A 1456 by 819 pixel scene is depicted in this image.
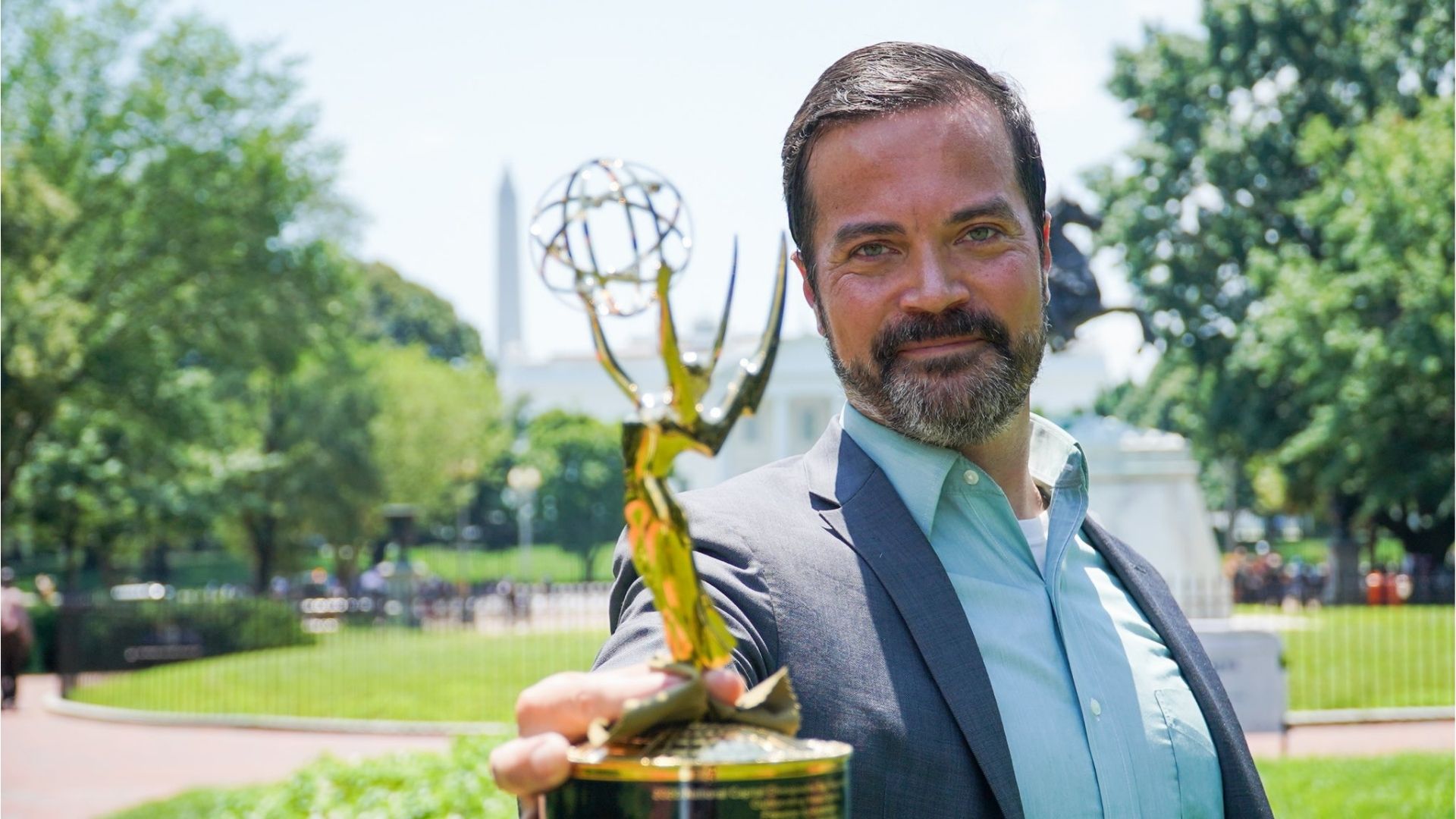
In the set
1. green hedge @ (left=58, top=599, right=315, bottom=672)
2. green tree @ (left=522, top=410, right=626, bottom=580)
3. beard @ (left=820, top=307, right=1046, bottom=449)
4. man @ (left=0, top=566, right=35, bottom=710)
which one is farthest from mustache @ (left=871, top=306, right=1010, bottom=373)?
green tree @ (left=522, top=410, right=626, bottom=580)

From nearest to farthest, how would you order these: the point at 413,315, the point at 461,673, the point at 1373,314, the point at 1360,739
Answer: the point at 1360,739, the point at 461,673, the point at 1373,314, the point at 413,315

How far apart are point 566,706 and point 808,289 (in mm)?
913

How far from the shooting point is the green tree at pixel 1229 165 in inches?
1096

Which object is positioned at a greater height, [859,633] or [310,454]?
[310,454]

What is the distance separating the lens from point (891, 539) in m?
1.82

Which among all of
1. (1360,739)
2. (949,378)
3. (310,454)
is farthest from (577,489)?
(949,378)

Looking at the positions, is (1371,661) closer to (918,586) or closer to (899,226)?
(918,586)

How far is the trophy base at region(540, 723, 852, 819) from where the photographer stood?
115 centimetres

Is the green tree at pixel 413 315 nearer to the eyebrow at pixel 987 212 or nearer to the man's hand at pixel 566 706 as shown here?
the eyebrow at pixel 987 212

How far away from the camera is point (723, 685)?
1.26 meters

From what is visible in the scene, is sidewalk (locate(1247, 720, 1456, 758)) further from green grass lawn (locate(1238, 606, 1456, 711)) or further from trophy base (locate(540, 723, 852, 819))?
trophy base (locate(540, 723, 852, 819))

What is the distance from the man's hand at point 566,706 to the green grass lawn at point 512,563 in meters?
45.8

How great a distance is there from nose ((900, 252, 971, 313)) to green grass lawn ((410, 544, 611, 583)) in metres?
45.4

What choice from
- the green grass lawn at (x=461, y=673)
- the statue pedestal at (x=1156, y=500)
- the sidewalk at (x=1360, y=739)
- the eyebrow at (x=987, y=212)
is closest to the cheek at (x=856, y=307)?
the eyebrow at (x=987, y=212)
